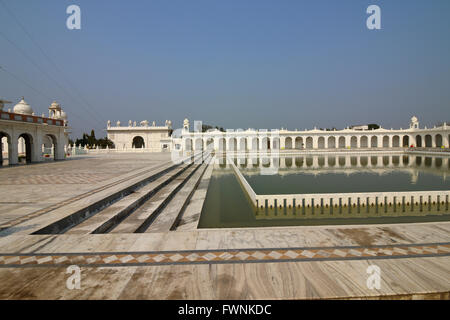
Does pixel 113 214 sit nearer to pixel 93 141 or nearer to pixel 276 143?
pixel 276 143

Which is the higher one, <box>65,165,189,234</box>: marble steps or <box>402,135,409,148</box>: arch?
<box>402,135,409,148</box>: arch

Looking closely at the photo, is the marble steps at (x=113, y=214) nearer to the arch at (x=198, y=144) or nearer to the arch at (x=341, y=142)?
the arch at (x=198, y=144)

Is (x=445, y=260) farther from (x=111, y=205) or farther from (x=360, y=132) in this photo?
(x=360, y=132)

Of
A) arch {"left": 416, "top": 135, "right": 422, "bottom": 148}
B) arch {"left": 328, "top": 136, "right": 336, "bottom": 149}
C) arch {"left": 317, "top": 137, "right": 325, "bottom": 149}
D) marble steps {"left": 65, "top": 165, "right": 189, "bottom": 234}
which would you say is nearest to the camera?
marble steps {"left": 65, "top": 165, "right": 189, "bottom": 234}

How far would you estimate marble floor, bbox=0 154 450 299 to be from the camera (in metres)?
2.76

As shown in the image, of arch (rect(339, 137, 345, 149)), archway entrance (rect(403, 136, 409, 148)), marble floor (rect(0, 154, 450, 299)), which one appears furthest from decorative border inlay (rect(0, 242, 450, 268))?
archway entrance (rect(403, 136, 409, 148))

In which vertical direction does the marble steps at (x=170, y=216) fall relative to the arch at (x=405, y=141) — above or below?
below

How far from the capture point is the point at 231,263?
343 cm

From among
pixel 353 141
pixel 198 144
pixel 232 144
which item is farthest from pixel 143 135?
pixel 353 141

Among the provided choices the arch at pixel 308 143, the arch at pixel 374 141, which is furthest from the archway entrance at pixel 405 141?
the arch at pixel 308 143

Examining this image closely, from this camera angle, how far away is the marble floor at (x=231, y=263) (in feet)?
9.04
